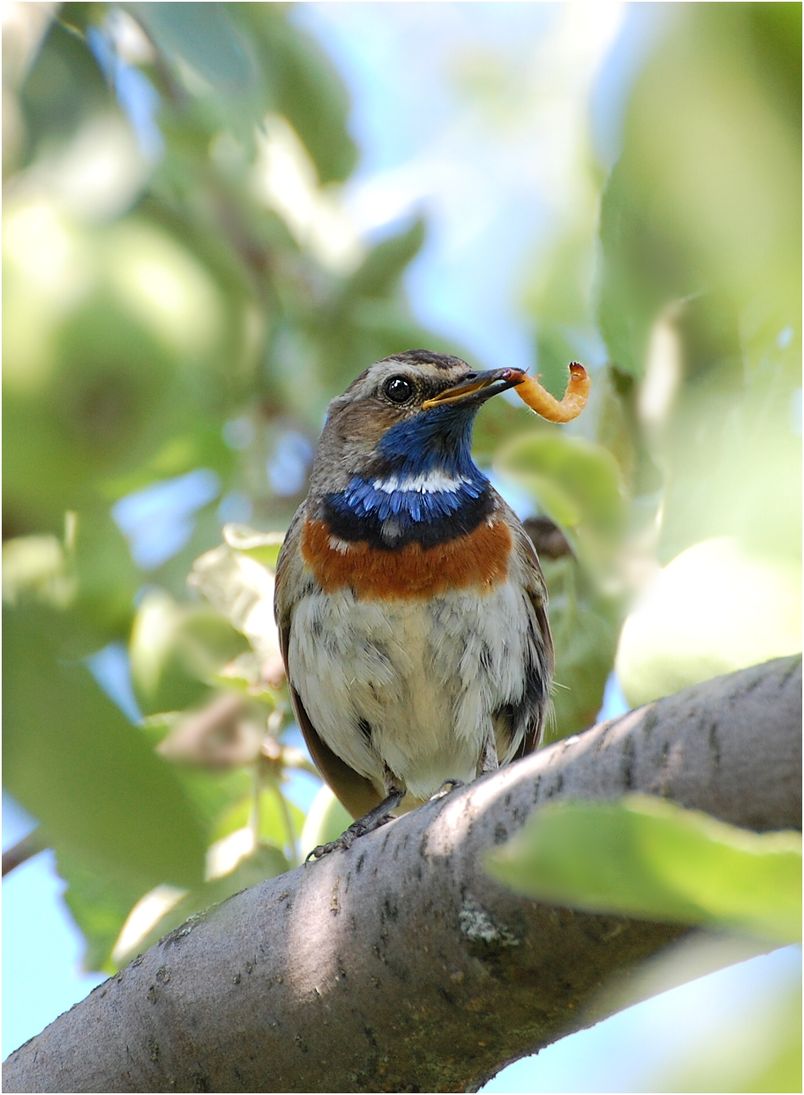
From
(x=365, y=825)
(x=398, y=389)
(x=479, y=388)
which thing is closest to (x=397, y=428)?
(x=398, y=389)

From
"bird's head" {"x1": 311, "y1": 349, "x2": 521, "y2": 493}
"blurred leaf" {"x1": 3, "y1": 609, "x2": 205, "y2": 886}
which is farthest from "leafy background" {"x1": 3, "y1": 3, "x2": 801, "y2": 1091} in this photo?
"bird's head" {"x1": 311, "y1": 349, "x2": 521, "y2": 493}

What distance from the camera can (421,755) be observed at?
4.96m

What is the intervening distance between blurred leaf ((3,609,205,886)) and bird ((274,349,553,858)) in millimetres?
3435

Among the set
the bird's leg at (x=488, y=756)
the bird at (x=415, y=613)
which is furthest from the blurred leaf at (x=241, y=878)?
the bird's leg at (x=488, y=756)

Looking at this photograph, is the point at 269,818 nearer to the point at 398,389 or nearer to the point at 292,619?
the point at 292,619

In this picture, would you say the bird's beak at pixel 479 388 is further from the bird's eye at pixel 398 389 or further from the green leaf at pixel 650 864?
the green leaf at pixel 650 864

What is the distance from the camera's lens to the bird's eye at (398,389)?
5.17m

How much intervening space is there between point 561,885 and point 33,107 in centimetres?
139

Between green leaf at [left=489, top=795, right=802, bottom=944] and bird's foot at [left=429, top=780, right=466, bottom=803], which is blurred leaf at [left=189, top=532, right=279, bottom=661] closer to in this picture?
bird's foot at [left=429, top=780, right=466, bottom=803]

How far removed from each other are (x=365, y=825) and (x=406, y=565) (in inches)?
42.0

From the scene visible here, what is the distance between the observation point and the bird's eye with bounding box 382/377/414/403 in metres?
5.17

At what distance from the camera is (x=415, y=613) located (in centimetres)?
463

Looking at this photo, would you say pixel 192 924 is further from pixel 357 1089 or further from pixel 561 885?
pixel 561 885

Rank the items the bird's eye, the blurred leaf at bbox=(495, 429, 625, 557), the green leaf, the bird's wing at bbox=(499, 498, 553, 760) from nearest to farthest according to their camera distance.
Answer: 1. the green leaf
2. the blurred leaf at bbox=(495, 429, 625, 557)
3. the bird's wing at bbox=(499, 498, 553, 760)
4. the bird's eye
